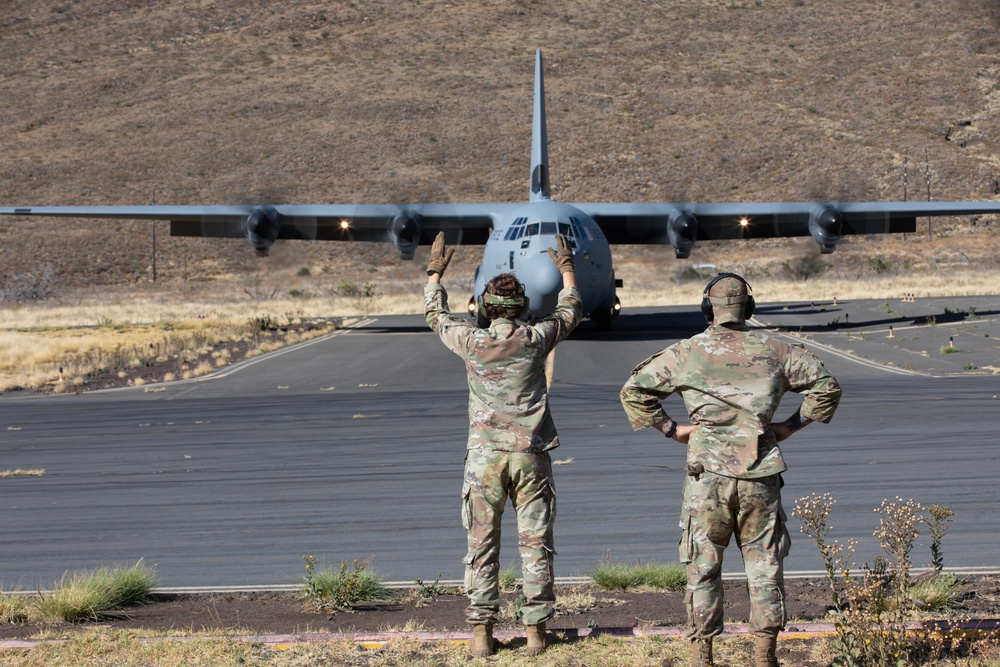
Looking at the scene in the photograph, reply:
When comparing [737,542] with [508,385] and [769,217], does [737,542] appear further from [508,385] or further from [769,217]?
[769,217]

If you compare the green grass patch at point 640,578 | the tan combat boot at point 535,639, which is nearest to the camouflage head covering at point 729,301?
the tan combat boot at point 535,639

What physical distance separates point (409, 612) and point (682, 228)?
93.6 ft

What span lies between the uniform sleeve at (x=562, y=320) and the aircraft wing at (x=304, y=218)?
28.5 m

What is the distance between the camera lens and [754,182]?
89812mm

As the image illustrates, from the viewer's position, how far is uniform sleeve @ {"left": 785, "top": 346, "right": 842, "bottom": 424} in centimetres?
603

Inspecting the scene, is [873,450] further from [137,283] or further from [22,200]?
[22,200]

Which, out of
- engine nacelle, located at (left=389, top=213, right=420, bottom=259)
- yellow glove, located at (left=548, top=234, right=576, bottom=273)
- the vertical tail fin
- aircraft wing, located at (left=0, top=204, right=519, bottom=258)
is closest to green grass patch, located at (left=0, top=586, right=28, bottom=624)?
yellow glove, located at (left=548, top=234, right=576, bottom=273)

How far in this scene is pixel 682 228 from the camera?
35188mm

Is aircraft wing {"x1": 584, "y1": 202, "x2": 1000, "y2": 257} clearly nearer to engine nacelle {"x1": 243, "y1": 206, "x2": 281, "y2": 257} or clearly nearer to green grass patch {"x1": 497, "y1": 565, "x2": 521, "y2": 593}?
engine nacelle {"x1": 243, "y1": 206, "x2": 281, "y2": 257}

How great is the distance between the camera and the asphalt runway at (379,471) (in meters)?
9.63

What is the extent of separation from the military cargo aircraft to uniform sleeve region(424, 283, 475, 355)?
836 inches

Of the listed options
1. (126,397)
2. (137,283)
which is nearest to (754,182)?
(137,283)

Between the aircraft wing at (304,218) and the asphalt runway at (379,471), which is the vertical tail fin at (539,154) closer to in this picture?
the aircraft wing at (304,218)

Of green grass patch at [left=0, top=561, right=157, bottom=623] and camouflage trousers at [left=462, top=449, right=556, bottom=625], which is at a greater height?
camouflage trousers at [left=462, top=449, right=556, bottom=625]
